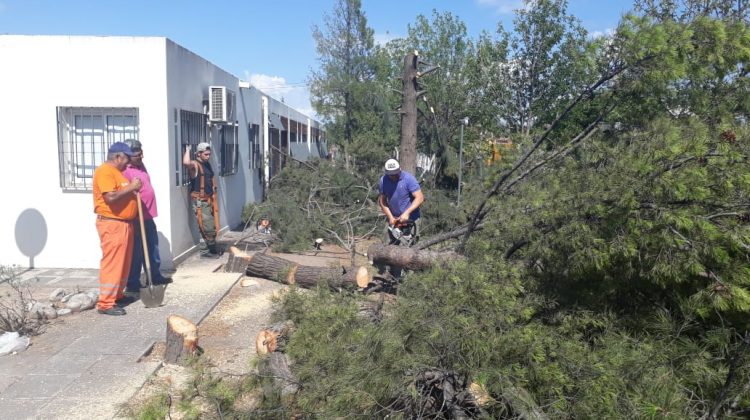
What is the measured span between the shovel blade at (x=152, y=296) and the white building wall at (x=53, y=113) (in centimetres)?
207

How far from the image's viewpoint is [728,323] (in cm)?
319

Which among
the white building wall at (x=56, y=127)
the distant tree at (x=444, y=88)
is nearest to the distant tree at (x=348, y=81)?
the distant tree at (x=444, y=88)

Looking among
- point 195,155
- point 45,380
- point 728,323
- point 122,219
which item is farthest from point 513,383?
point 195,155

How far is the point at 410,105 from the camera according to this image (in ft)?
36.2

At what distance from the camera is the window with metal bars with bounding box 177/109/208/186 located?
8.50 meters

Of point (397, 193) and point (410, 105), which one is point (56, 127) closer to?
point (397, 193)

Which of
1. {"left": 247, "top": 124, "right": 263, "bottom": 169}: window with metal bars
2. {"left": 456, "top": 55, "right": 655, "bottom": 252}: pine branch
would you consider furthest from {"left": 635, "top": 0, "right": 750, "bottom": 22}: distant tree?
{"left": 247, "top": 124, "right": 263, "bottom": 169}: window with metal bars

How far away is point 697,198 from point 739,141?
1.58 feet

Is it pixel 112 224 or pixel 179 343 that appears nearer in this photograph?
pixel 179 343

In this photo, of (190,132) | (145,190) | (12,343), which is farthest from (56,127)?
(12,343)

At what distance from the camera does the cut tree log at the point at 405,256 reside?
18.4 ft

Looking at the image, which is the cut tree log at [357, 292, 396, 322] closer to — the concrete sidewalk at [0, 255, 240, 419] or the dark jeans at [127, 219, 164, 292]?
the concrete sidewalk at [0, 255, 240, 419]

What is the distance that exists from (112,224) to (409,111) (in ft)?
20.8

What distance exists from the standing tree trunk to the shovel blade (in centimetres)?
586
